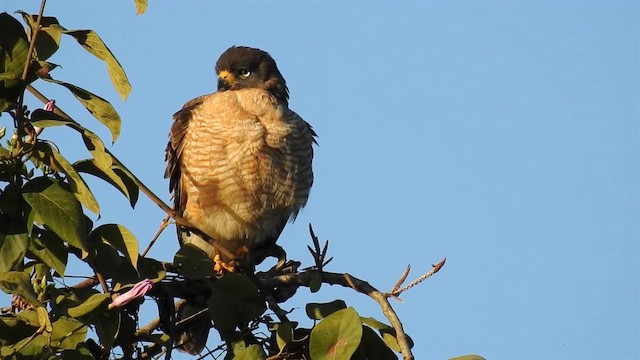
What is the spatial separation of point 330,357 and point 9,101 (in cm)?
133

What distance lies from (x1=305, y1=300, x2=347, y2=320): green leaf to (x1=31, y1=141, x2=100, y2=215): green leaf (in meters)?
0.89

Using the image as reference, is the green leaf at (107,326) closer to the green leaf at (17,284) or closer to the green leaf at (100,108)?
the green leaf at (17,284)

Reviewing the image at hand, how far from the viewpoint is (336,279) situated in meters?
4.09

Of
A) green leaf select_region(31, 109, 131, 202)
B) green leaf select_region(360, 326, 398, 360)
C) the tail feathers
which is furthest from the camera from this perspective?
the tail feathers

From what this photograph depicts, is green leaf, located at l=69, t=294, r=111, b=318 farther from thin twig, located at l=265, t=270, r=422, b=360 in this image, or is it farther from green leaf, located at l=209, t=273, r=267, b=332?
thin twig, located at l=265, t=270, r=422, b=360

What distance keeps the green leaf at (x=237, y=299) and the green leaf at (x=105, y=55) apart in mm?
842

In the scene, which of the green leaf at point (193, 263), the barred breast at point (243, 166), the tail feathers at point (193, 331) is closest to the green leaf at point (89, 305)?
the green leaf at point (193, 263)

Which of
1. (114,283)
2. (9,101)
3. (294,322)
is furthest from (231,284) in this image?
(9,101)

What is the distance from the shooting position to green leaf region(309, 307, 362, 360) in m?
3.32

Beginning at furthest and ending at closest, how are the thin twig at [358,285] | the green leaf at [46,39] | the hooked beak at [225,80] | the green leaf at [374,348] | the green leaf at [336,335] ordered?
1. the hooked beak at [225,80]
2. the green leaf at [374,348]
3. the thin twig at [358,285]
4. the green leaf at [46,39]
5. the green leaf at [336,335]

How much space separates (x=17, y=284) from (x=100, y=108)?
28.3 inches

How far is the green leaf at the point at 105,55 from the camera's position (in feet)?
11.1

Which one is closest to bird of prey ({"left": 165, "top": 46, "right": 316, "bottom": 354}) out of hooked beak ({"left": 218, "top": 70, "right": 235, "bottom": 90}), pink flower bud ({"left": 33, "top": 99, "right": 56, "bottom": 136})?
hooked beak ({"left": 218, "top": 70, "right": 235, "bottom": 90})

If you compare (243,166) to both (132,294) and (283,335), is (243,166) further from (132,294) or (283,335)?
(132,294)
